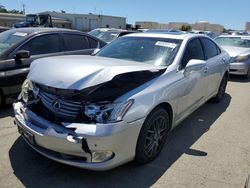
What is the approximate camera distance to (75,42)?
641 cm

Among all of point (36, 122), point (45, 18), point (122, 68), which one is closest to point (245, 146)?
point (122, 68)

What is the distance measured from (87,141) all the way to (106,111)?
35 centimetres

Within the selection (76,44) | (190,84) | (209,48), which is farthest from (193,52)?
(76,44)

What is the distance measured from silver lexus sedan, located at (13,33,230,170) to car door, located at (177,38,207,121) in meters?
0.03

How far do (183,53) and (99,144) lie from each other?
81.1 inches

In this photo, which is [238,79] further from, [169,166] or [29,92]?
[29,92]

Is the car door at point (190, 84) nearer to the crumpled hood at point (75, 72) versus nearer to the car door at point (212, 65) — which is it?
the car door at point (212, 65)

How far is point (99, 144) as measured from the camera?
270 cm

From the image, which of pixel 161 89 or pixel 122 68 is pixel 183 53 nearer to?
pixel 161 89

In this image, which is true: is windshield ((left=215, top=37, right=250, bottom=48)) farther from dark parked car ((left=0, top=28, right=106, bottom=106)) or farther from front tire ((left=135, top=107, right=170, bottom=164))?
front tire ((left=135, top=107, right=170, bottom=164))

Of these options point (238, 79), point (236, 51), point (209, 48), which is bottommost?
point (238, 79)

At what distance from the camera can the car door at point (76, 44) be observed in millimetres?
6173

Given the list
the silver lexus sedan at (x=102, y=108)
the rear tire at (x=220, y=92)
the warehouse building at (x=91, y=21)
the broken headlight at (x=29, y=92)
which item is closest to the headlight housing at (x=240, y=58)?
the rear tire at (x=220, y=92)

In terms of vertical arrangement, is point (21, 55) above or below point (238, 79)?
above
